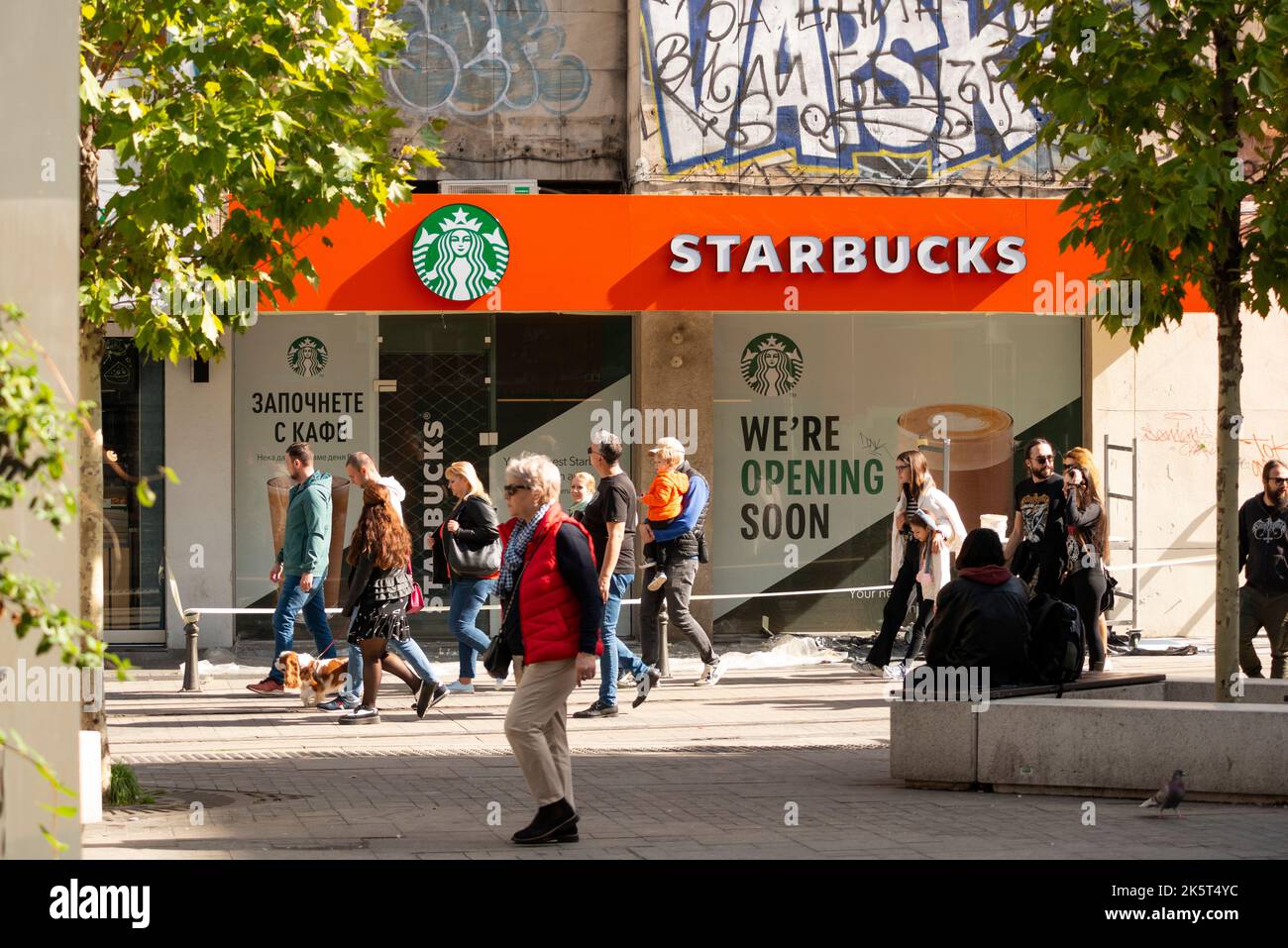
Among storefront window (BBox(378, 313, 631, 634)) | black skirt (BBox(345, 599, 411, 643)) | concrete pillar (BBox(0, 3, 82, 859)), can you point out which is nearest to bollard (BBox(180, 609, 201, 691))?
black skirt (BBox(345, 599, 411, 643))

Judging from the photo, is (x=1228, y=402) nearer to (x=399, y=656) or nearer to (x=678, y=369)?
(x=399, y=656)

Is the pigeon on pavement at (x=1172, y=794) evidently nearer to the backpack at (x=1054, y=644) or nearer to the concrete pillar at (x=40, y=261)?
the backpack at (x=1054, y=644)

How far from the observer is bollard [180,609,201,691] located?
46.9 feet

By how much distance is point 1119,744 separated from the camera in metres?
8.77

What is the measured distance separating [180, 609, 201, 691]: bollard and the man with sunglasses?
8.25 m

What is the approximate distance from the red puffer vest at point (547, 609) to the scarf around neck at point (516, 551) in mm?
107

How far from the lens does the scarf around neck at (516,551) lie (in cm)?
809

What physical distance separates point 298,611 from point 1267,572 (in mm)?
7410

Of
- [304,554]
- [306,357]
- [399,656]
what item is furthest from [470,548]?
[306,357]

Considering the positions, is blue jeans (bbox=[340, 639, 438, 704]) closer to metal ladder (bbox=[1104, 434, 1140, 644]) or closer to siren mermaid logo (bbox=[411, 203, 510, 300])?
siren mermaid logo (bbox=[411, 203, 510, 300])

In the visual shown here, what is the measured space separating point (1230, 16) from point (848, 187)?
25.7 ft

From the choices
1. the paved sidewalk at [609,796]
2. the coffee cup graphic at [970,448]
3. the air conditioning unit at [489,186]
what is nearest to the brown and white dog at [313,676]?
the paved sidewalk at [609,796]
